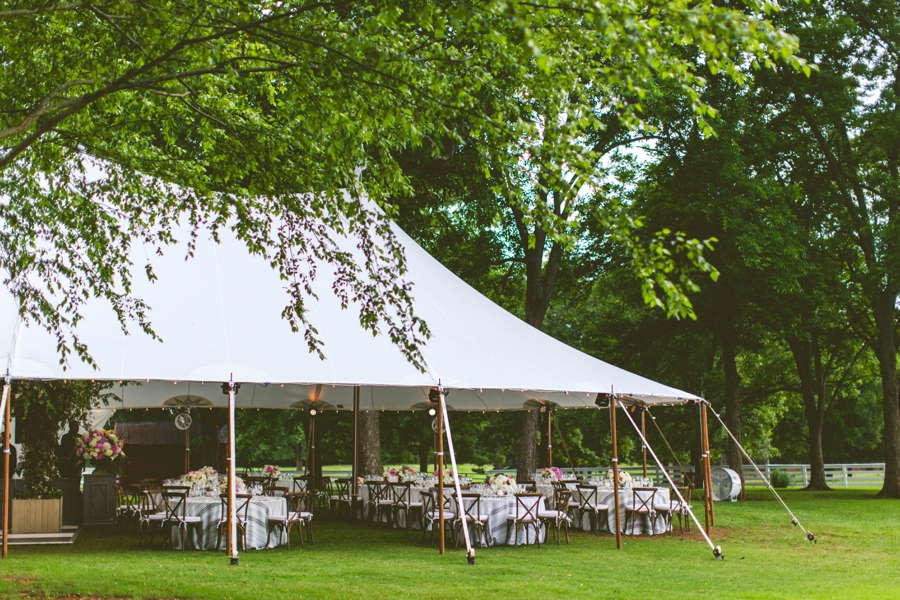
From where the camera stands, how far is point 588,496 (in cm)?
1321

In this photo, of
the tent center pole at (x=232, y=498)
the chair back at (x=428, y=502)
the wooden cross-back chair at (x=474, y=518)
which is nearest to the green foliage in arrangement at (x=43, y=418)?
the tent center pole at (x=232, y=498)

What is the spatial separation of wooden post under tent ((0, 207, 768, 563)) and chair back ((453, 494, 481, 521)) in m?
0.87

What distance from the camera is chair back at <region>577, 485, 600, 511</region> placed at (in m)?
13.2

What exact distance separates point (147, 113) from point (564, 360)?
606 cm

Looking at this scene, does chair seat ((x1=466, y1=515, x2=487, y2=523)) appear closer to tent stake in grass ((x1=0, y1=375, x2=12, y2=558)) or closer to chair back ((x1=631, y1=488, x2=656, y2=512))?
chair back ((x1=631, y1=488, x2=656, y2=512))

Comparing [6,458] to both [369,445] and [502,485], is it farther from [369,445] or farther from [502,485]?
[369,445]

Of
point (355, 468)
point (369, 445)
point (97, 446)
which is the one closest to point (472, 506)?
point (355, 468)

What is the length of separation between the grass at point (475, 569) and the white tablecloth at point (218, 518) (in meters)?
0.32

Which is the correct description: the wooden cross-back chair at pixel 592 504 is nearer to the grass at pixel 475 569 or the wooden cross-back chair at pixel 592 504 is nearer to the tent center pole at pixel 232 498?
the grass at pixel 475 569

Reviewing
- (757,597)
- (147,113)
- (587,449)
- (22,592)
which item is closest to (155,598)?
(22,592)

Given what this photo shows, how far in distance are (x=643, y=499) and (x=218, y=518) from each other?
238 inches

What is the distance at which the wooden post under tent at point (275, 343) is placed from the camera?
9.54m

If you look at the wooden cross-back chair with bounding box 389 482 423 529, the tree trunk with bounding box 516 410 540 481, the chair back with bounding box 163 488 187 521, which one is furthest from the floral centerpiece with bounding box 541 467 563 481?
the chair back with bounding box 163 488 187 521

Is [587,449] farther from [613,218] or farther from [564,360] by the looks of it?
[613,218]
